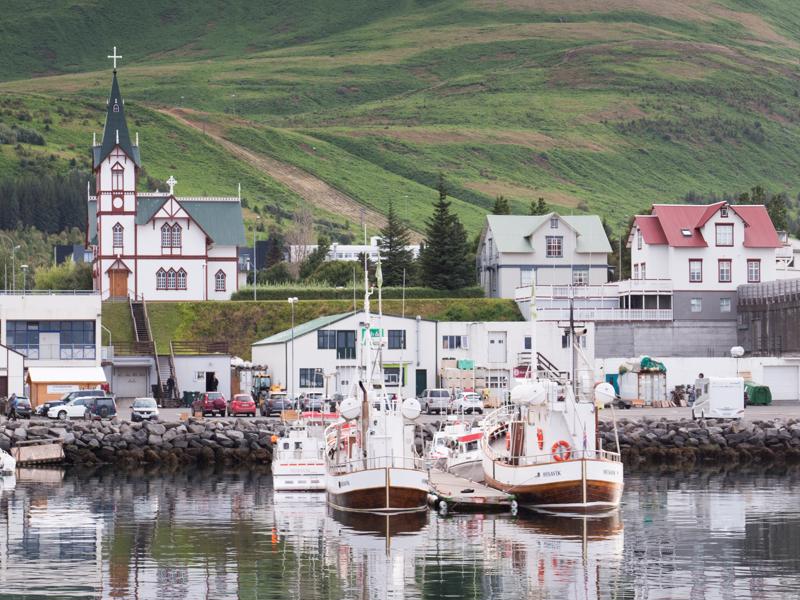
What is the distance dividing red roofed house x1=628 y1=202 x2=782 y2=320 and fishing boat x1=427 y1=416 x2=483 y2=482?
4260 cm

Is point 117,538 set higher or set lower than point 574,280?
lower

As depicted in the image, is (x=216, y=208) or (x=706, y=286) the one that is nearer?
(x=706, y=286)

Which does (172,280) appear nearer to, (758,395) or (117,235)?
(117,235)

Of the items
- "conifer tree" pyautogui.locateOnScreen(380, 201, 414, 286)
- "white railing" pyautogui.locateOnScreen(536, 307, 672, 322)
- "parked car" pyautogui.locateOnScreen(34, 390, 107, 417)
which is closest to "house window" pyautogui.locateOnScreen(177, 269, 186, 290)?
"conifer tree" pyautogui.locateOnScreen(380, 201, 414, 286)

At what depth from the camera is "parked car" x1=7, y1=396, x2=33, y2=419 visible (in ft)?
291

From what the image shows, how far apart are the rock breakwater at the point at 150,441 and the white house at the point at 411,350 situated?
63.5ft

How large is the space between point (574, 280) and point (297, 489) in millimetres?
61501

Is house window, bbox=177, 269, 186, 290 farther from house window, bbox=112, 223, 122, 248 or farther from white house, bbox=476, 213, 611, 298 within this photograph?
white house, bbox=476, 213, 611, 298

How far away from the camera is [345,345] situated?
101m

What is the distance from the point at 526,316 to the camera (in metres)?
116

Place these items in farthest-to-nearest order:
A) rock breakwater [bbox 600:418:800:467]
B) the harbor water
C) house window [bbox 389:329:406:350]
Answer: house window [bbox 389:329:406:350] < rock breakwater [bbox 600:418:800:467] < the harbor water

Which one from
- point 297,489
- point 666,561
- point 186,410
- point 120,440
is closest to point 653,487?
point 297,489

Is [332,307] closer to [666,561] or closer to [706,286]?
[706,286]

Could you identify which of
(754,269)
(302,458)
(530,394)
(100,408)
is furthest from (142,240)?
(530,394)
